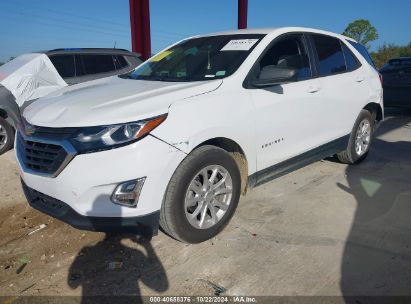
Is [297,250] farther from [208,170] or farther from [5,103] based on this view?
[5,103]

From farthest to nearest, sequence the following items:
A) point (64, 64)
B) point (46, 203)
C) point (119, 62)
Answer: point (119, 62) → point (64, 64) → point (46, 203)

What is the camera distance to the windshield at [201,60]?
337cm

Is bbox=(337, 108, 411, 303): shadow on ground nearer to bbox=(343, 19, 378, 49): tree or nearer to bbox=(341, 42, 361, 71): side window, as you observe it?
bbox=(341, 42, 361, 71): side window

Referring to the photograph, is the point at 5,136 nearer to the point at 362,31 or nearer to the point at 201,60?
the point at 201,60

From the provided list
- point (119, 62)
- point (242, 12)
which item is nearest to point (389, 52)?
point (242, 12)

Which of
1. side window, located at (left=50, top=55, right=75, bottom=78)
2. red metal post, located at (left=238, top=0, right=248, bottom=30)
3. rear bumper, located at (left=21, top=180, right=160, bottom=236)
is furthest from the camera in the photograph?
red metal post, located at (left=238, top=0, right=248, bottom=30)

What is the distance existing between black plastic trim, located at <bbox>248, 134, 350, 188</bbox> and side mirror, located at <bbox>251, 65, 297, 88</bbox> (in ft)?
2.65

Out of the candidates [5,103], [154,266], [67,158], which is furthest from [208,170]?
[5,103]

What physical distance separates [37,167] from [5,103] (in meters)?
4.24

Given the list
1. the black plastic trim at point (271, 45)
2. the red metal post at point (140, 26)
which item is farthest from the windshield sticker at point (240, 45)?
the red metal post at point (140, 26)

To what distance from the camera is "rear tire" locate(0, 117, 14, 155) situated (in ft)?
20.3

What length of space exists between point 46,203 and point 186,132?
3.94ft

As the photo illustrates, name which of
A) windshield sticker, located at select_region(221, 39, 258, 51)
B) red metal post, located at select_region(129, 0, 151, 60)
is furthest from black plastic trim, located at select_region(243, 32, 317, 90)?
red metal post, located at select_region(129, 0, 151, 60)

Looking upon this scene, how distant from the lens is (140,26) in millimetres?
10352
